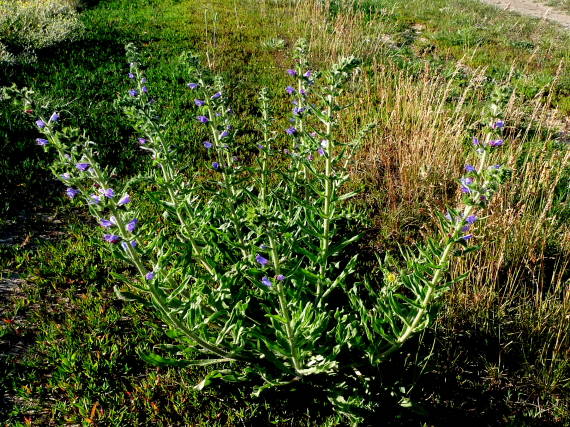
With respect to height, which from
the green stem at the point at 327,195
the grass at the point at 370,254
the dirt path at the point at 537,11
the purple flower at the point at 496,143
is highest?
the dirt path at the point at 537,11

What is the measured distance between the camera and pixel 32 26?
10562 millimetres

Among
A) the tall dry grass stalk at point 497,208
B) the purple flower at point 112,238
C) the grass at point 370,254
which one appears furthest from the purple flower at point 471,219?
the purple flower at point 112,238

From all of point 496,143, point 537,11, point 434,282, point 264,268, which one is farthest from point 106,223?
point 537,11

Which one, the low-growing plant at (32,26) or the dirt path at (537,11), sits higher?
the dirt path at (537,11)

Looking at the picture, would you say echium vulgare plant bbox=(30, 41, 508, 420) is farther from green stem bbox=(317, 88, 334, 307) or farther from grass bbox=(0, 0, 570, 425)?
grass bbox=(0, 0, 570, 425)

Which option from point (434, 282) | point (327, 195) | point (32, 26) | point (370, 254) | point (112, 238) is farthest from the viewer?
point (32, 26)

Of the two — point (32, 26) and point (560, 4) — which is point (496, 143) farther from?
point (560, 4)

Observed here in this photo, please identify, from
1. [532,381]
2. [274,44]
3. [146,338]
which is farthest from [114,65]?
[532,381]

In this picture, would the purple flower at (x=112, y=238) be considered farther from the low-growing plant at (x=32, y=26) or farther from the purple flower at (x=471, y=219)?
the low-growing plant at (x=32, y=26)

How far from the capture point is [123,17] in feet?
41.5

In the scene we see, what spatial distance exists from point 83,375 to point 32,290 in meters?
1.19

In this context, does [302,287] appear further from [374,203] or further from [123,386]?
[374,203]

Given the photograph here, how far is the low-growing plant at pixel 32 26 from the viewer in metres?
9.33

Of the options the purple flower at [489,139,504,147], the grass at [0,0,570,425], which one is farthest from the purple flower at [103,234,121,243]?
the purple flower at [489,139,504,147]
